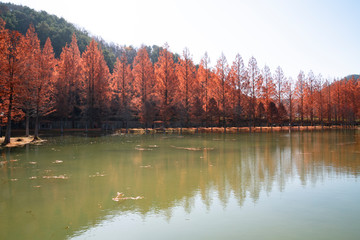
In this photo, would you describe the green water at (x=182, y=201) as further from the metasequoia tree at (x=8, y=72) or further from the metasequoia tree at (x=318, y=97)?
the metasequoia tree at (x=318, y=97)

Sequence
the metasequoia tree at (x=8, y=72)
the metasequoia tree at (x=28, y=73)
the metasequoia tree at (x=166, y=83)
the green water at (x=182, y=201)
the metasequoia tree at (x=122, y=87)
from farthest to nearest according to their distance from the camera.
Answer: the metasequoia tree at (x=122, y=87)
the metasequoia tree at (x=166, y=83)
the metasequoia tree at (x=28, y=73)
the metasequoia tree at (x=8, y=72)
the green water at (x=182, y=201)

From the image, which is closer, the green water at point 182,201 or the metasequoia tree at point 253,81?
the green water at point 182,201

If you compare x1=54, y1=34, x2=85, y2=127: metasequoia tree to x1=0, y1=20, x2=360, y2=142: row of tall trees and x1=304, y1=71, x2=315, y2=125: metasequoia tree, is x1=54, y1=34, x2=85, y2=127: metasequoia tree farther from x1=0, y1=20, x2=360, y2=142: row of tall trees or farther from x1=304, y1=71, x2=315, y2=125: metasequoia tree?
x1=304, y1=71, x2=315, y2=125: metasequoia tree

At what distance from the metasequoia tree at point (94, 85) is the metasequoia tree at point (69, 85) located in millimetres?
1359

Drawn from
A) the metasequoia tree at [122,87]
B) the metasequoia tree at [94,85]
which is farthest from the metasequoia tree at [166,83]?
the metasequoia tree at [94,85]

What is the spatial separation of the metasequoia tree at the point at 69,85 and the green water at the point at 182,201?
31.0 m

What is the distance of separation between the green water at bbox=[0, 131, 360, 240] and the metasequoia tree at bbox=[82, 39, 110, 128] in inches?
1294

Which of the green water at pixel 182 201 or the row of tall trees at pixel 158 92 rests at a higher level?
the row of tall trees at pixel 158 92

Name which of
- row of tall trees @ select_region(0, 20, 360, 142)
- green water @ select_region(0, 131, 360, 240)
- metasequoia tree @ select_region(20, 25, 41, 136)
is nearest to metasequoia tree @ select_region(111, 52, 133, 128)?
row of tall trees @ select_region(0, 20, 360, 142)

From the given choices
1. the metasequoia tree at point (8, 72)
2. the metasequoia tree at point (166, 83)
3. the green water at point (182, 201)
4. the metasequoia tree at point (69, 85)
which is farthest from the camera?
the metasequoia tree at point (166, 83)

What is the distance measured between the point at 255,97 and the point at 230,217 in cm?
4561

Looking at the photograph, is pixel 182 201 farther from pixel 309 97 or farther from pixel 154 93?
pixel 309 97

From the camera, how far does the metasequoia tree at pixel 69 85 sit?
42.6 m

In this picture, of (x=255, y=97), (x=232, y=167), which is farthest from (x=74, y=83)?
(x=232, y=167)
